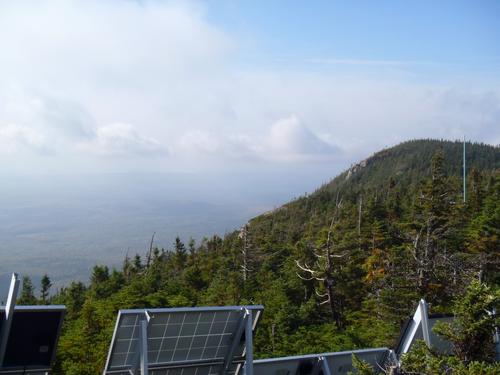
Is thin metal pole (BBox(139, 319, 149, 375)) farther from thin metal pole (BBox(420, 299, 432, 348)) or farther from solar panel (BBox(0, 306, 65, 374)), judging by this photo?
thin metal pole (BBox(420, 299, 432, 348))

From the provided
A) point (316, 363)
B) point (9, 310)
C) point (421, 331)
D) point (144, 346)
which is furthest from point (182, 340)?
point (421, 331)

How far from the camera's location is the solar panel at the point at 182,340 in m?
10.0

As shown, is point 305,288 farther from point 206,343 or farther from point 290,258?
point 206,343

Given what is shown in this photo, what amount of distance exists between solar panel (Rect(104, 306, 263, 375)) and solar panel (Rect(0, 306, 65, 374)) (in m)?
1.13

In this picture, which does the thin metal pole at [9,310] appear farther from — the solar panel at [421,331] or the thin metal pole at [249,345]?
the solar panel at [421,331]

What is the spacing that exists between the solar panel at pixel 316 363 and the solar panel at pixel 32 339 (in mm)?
5063

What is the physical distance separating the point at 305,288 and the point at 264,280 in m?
4.24

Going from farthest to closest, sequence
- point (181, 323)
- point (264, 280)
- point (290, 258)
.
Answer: point (290, 258) < point (264, 280) < point (181, 323)

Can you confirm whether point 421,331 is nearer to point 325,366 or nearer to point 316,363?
point 325,366

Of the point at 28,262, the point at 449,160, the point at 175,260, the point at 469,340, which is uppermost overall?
the point at 449,160

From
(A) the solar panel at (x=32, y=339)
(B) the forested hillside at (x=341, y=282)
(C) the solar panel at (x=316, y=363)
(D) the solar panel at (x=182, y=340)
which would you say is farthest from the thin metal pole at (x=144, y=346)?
(B) the forested hillside at (x=341, y=282)

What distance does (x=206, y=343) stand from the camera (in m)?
11.1

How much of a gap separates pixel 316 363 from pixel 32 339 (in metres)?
6.94

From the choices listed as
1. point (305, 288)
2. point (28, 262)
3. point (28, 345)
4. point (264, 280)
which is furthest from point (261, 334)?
point (28, 262)
